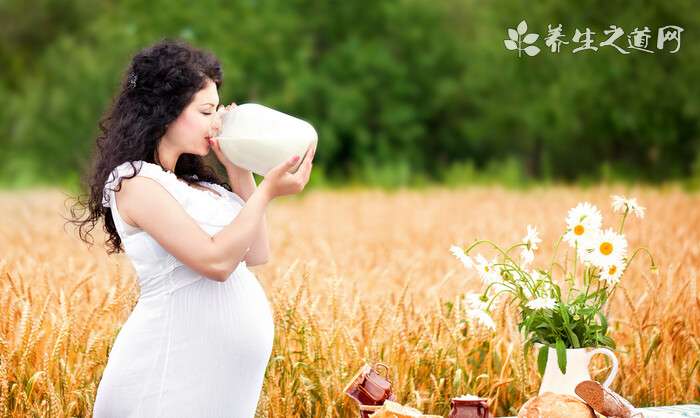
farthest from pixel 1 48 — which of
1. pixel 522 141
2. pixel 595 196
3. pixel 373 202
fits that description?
pixel 595 196

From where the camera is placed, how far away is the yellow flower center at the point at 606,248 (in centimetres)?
269

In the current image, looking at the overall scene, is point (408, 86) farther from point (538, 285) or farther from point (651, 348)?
point (538, 285)

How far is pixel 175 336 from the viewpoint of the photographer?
2.42m

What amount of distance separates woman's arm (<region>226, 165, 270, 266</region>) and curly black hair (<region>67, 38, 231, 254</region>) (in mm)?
228

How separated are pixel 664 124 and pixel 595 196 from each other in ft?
28.4

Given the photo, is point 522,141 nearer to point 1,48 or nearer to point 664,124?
point 664,124

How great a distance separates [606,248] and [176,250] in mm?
1228

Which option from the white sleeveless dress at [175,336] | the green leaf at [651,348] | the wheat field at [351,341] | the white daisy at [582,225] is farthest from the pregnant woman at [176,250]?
the green leaf at [651,348]

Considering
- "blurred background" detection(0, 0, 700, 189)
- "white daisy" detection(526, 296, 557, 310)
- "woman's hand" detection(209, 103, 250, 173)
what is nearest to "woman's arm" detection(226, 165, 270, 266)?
"woman's hand" detection(209, 103, 250, 173)

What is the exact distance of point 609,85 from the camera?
19172mm

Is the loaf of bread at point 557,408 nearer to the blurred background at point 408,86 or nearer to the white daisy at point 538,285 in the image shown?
the white daisy at point 538,285

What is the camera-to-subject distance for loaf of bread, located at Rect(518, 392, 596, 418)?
2621 millimetres

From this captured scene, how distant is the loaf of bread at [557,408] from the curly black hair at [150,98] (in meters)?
1.25

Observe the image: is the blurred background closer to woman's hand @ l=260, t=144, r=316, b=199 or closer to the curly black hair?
the curly black hair
